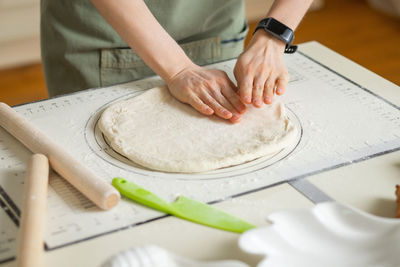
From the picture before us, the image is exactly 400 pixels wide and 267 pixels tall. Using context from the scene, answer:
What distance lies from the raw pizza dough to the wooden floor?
143 centimetres

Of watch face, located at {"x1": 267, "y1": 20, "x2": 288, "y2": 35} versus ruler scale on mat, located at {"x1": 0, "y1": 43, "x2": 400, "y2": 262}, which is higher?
watch face, located at {"x1": 267, "y1": 20, "x2": 288, "y2": 35}

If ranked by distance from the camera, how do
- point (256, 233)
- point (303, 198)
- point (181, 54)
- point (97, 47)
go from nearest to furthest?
1. point (256, 233)
2. point (303, 198)
3. point (181, 54)
4. point (97, 47)

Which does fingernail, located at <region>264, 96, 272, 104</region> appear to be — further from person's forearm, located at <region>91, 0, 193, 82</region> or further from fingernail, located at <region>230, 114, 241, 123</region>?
person's forearm, located at <region>91, 0, 193, 82</region>

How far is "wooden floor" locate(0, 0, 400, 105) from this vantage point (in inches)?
97.1

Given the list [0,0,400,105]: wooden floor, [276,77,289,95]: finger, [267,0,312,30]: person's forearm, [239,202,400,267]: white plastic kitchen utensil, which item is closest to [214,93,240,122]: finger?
[276,77,289,95]: finger

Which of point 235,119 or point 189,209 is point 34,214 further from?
point 235,119

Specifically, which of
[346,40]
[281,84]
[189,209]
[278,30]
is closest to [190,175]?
[189,209]

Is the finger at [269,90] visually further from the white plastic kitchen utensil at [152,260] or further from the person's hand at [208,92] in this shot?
the white plastic kitchen utensil at [152,260]

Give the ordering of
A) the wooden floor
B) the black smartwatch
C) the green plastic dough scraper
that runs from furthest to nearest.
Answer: the wooden floor, the black smartwatch, the green plastic dough scraper

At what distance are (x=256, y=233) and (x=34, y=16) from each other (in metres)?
2.13

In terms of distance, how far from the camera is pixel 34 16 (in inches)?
99.0

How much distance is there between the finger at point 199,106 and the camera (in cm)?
101

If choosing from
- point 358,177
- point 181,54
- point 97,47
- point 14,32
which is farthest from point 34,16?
point 358,177

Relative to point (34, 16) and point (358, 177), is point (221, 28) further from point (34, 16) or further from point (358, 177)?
point (34, 16)
